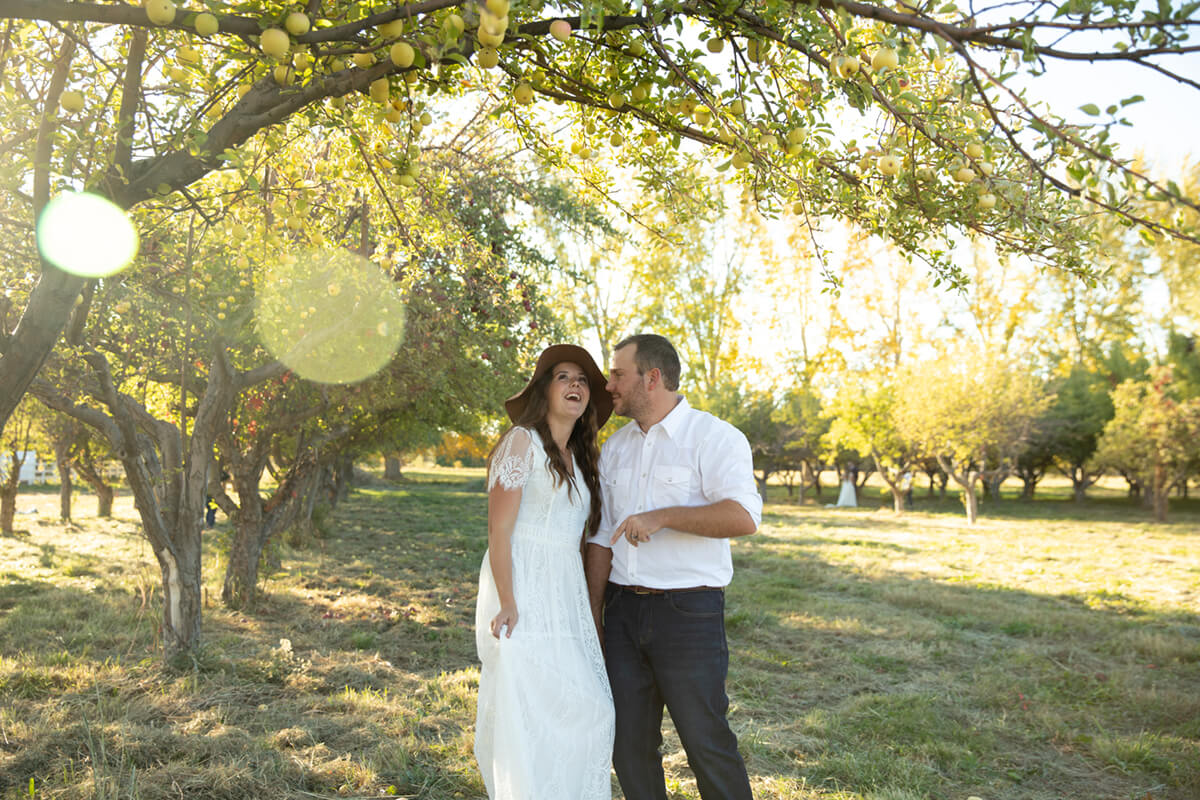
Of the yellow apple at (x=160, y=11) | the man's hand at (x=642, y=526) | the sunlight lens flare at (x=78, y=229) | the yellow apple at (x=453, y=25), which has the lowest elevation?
the man's hand at (x=642, y=526)

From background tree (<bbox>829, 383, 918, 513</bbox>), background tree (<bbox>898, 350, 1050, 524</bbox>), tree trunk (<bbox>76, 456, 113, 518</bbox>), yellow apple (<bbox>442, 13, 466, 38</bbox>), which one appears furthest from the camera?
background tree (<bbox>829, 383, 918, 513</bbox>)

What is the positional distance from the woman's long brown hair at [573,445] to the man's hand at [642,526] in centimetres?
34

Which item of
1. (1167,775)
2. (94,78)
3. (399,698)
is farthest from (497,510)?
(1167,775)

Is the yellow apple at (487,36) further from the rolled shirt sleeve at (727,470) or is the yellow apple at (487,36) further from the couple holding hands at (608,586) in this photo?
the rolled shirt sleeve at (727,470)

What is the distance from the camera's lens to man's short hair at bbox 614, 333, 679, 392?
345 cm

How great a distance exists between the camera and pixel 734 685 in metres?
6.75

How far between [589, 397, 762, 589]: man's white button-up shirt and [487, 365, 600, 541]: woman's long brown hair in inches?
2.3

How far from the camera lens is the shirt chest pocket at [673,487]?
3316 millimetres

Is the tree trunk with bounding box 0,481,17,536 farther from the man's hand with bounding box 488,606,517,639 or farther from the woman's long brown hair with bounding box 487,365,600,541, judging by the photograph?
the man's hand with bounding box 488,606,517,639

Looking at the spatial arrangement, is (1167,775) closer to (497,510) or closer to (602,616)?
(602,616)

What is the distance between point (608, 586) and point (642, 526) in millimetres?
533

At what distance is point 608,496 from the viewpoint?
349cm

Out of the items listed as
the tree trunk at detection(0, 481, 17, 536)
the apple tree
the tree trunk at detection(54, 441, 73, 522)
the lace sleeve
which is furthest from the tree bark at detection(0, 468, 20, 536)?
the lace sleeve

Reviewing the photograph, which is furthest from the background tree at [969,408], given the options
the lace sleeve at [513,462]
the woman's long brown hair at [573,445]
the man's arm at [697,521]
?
the lace sleeve at [513,462]
